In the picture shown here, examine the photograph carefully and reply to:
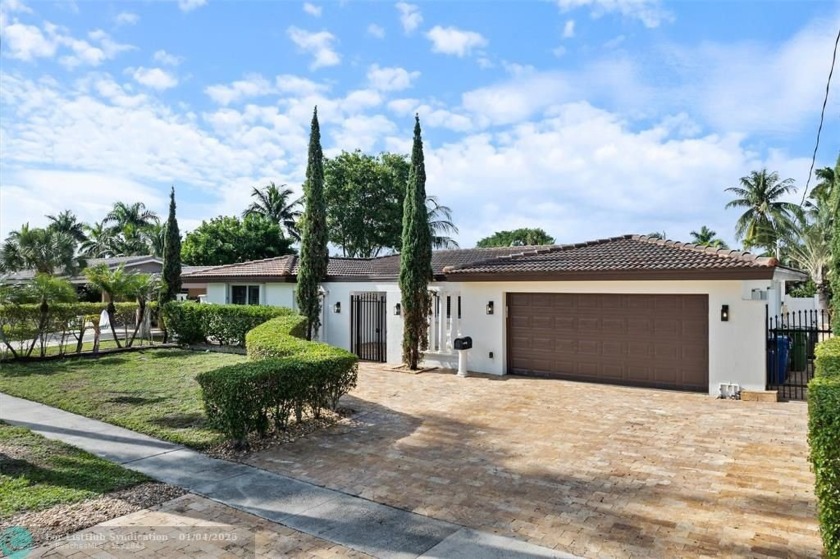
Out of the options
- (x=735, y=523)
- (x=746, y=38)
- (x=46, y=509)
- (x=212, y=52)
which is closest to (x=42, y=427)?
(x=46, y=509)

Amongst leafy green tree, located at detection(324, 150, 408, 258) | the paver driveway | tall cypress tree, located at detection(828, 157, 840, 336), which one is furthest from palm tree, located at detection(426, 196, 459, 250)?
tall cypress tree, located at detection(828, 157, 840, 336)

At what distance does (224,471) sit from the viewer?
20.1 ft

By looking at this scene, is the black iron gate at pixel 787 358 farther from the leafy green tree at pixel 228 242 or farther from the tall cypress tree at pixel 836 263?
the leafy green tree at pixel 228 242

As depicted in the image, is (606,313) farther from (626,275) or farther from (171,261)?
(171,261)

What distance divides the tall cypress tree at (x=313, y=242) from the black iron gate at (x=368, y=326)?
1.31m

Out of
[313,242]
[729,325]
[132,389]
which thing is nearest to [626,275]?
[729,325]

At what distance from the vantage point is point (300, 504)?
5180 millimetres

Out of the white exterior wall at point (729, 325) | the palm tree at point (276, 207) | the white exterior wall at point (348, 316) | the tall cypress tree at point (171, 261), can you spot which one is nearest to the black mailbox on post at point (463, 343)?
the white exterior wall at point (348, 316)

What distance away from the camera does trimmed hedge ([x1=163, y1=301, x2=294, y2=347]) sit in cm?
1731

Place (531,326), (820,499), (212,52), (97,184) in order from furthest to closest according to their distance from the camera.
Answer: (97,184) → (531,326) → (212,52) → (820,499)

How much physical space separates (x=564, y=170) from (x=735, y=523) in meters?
14.7

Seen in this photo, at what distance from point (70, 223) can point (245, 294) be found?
144 ft

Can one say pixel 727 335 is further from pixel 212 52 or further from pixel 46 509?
pixel 212 52

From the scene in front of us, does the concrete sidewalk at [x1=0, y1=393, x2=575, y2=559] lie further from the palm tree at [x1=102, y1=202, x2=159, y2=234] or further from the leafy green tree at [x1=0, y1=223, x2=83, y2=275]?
the palm tree at [x1=102, y1=202, x2=159, y2=234]
